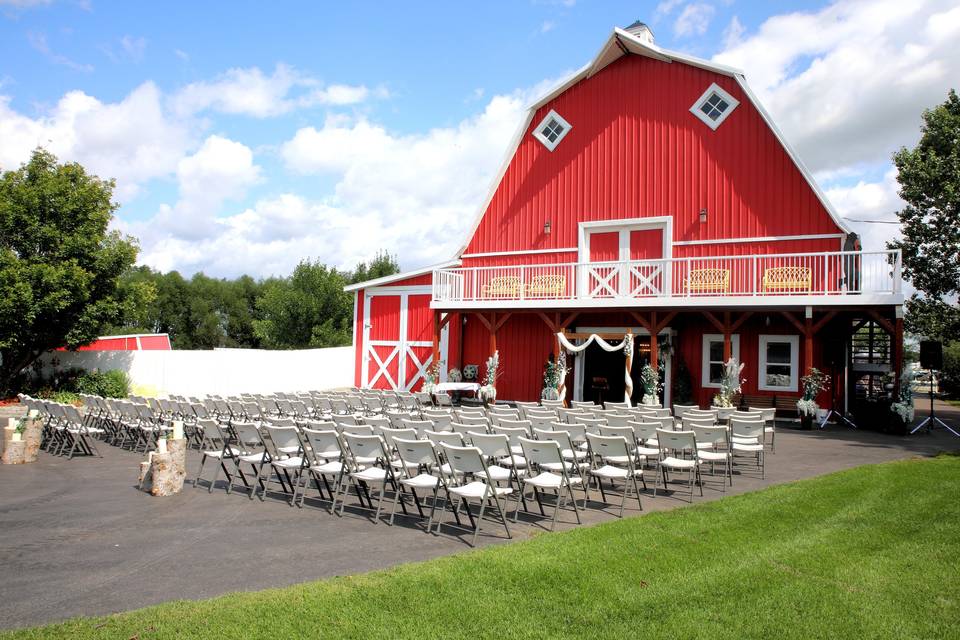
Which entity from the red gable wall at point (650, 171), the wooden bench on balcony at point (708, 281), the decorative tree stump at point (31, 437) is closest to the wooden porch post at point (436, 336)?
the red gable wall at point (650, 171)

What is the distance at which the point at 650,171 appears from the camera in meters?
18.9

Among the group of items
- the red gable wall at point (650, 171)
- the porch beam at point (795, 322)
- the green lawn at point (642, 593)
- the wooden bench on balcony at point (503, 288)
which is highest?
the red gable wall at point (650, 171)

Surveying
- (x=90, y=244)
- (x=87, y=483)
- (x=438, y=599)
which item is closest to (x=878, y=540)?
(x=438, y=599)

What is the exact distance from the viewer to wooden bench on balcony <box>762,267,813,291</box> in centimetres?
1554

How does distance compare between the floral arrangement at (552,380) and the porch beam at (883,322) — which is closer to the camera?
the porch beam at (883,322)

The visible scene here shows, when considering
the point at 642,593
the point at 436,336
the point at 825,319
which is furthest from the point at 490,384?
the point at 642,593

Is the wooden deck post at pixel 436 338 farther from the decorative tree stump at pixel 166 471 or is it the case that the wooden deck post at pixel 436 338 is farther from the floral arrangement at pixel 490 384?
the decorative tree stump at pixel 166 471

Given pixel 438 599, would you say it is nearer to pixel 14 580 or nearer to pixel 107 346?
pixel 14 580

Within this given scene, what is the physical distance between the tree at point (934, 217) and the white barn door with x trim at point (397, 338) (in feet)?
47.7

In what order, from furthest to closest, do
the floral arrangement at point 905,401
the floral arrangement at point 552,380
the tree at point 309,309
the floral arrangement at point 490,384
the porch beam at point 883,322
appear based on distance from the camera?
1. the tree at point 309,309
2. the floral arrangement at point 490,384
3. the floral arrangement at point 552,380
4. the porch beam at point 883,322
5. the floral arrangement at point 905,401

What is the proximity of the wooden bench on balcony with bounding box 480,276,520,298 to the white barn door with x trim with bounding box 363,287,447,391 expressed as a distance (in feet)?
7.75

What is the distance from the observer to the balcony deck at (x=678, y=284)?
48.4ft

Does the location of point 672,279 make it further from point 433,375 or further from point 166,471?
point 166,471

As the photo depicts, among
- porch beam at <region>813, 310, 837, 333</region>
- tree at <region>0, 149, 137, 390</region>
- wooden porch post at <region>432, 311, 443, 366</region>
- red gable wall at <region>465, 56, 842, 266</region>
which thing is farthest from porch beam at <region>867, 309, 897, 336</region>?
tree at <region>0, 149, 137, 390</region>
